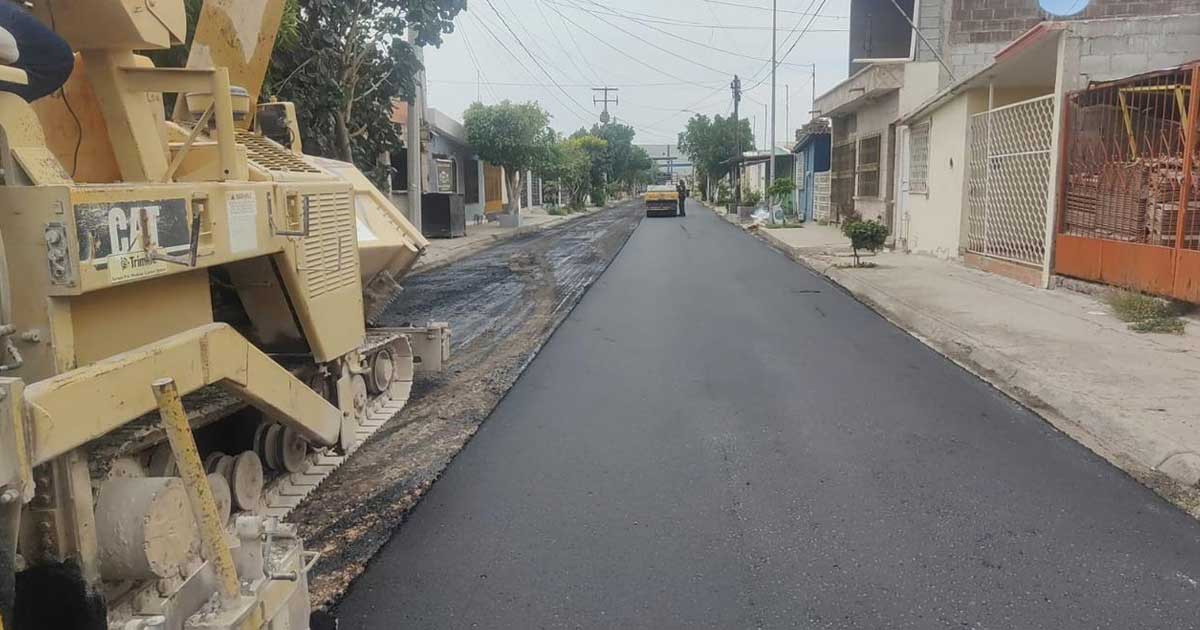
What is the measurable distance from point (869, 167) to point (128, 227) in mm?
26551

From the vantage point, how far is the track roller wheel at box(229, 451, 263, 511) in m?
4.55

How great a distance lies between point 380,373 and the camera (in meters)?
6.84

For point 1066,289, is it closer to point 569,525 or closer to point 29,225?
point 569,525

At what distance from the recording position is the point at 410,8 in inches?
611

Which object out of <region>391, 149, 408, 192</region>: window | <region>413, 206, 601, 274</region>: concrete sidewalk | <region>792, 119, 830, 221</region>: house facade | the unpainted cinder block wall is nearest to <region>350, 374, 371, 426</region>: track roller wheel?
<region>413, 206, 601, 274</region>: concrete sidewalk

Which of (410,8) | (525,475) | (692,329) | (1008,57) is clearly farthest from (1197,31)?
(525,475)

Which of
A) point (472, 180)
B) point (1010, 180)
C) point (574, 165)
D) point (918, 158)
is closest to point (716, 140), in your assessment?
point (574, 165)

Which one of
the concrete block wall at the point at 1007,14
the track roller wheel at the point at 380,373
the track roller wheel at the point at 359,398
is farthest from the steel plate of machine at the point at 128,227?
the concrete block wall at the point at 1007,14

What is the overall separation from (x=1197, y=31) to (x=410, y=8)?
38.5 feet

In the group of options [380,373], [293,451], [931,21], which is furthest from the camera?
[931,21]

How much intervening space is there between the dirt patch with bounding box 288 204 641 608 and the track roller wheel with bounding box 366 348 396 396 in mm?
267

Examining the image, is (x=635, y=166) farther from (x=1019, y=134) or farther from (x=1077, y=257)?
(x=1077, y=257)

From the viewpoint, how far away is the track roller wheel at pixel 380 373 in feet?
22.1

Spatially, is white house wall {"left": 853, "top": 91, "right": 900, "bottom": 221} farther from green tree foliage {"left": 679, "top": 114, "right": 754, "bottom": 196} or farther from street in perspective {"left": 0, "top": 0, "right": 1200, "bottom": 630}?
green tree foliage {"left": 679, "top": 114, "right": 754, "bottom": 196}
